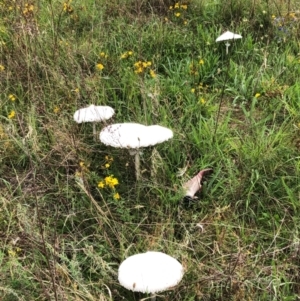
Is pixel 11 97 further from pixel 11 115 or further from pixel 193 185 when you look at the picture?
pixel 193 185

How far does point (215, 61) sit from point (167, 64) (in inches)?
16.8

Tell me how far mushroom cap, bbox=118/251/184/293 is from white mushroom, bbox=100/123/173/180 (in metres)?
0.77

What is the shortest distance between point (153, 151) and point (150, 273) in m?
1.11

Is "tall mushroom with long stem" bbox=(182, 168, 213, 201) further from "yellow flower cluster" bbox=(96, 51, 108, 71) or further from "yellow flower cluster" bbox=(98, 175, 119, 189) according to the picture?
"yellow flower cluster" bbox=(96, 51, 108, 71)

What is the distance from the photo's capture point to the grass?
2428 millimetres

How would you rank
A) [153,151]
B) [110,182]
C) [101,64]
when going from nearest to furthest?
1. [110,182]
2. [153,151]
3. [101,64]

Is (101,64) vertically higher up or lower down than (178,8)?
lower down

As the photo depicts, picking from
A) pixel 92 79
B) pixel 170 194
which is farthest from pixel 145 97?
pixel 170 194

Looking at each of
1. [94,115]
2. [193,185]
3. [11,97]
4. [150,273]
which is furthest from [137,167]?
[11,97]

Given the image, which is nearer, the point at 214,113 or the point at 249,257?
the point at 249,257

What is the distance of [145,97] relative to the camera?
3.55m

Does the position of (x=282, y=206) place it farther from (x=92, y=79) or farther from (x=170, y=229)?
(x=92, y=79)

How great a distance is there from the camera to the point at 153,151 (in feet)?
10.1

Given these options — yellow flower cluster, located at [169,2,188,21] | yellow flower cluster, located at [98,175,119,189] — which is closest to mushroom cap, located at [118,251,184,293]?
yellow flower cluster, located at [98,175,119,189]
